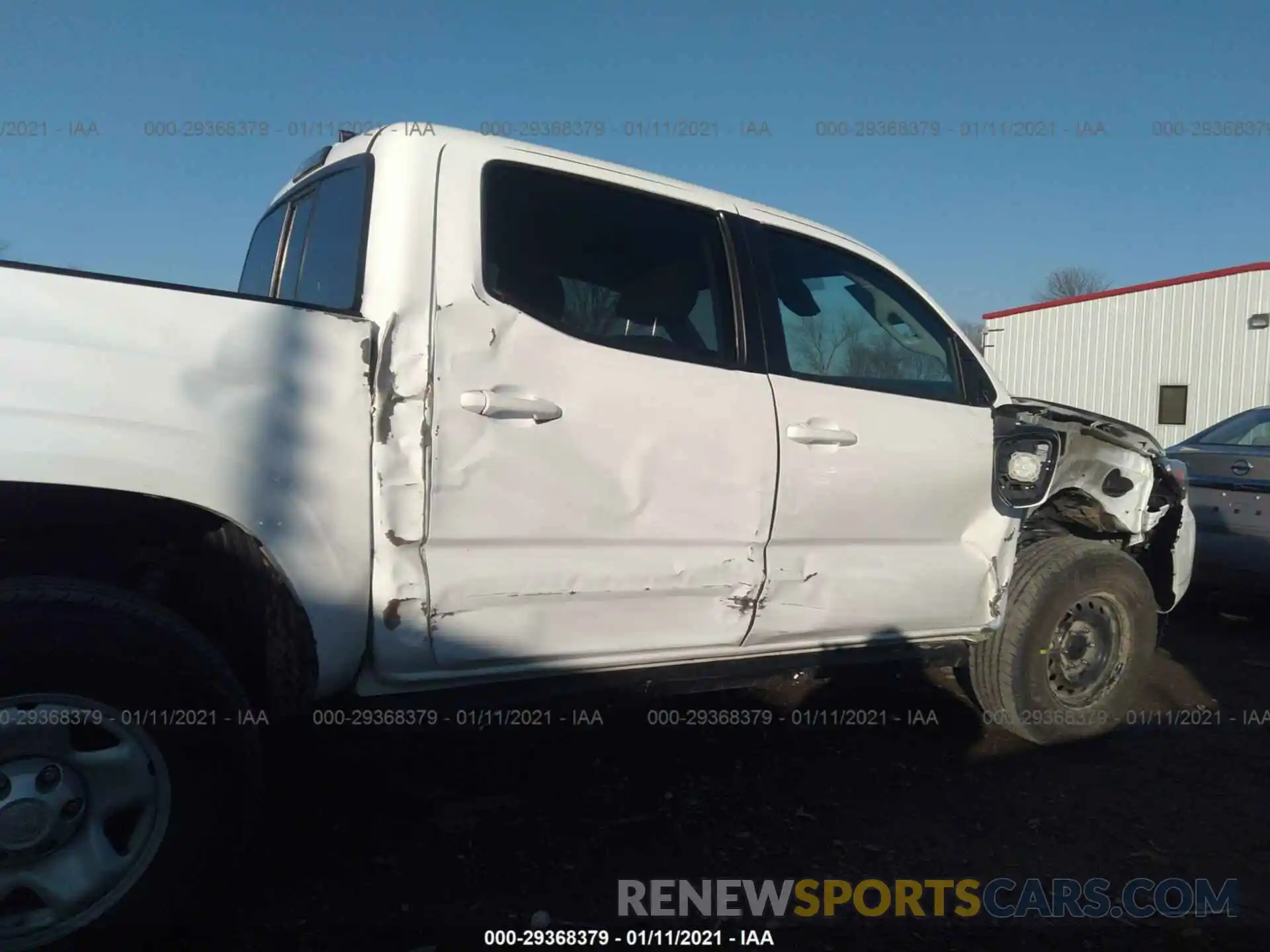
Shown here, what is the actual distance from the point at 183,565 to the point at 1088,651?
3422 millimetres

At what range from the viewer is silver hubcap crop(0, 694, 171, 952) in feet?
6.08

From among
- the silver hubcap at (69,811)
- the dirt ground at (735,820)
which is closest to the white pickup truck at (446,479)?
the silver hubcap at (69,811)

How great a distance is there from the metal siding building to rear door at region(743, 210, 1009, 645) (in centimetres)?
1667

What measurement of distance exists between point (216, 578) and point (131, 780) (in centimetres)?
54

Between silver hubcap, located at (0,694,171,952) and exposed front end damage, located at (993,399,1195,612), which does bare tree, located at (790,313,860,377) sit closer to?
exposed front end damage, located at (993,399,1195,612)

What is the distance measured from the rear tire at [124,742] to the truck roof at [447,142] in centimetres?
132

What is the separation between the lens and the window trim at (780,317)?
293 centimetres

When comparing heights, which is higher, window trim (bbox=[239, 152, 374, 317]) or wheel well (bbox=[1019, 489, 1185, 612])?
window trim (bbox=[239, 152, 374, 317])

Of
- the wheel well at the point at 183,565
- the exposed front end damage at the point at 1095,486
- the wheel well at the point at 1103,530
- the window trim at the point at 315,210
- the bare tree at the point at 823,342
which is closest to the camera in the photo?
the wheel well at the point at 183,565

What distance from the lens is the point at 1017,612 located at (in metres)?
3.59

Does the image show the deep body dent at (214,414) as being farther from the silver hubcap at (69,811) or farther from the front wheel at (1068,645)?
the front wheel at (1068,645)

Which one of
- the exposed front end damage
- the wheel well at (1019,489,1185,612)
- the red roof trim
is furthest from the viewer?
the red roof trim

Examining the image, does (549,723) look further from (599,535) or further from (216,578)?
(216,578)

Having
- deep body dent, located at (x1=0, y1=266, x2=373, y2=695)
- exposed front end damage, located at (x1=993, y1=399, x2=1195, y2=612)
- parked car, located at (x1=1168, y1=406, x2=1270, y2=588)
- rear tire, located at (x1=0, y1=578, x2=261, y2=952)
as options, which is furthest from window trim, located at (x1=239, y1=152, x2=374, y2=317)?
parked car, located at (x1=1168, y1=406, x2=1270, y2=588)
